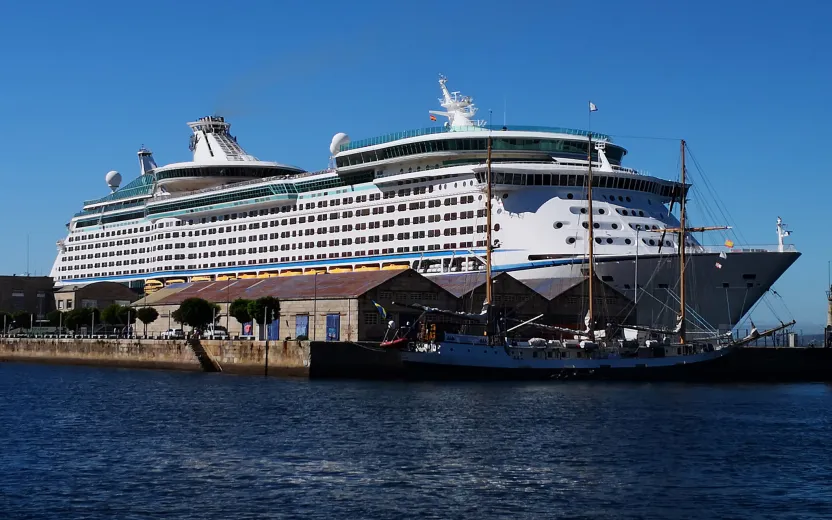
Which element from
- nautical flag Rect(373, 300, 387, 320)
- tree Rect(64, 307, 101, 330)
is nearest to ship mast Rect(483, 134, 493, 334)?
nautical flag Rect(373, 300, 387, 320)

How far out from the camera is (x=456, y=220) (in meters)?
75.9

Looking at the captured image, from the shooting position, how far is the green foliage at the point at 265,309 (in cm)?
7344

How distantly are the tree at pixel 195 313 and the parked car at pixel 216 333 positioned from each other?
0.92 metres

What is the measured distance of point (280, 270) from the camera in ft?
298

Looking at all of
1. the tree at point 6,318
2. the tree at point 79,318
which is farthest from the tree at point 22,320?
the tree at point 79,318

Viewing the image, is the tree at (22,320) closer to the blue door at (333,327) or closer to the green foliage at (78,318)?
the green foliage at (78,318)

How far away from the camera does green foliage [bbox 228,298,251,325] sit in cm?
7525

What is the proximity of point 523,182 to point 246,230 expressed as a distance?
31333mm

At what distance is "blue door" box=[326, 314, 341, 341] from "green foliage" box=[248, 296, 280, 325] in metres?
5.09

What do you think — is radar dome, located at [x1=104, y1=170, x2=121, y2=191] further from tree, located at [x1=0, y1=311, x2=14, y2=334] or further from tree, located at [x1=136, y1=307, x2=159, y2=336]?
tree, located at [x1=136, y1=307, x2=159, y2=336]

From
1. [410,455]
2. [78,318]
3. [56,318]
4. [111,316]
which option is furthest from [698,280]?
[56,318]

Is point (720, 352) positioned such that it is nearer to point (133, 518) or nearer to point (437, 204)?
point (437, 204)

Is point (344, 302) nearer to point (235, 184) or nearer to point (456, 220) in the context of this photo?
point (456, 220)

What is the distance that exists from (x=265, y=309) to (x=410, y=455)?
41.0 meters
